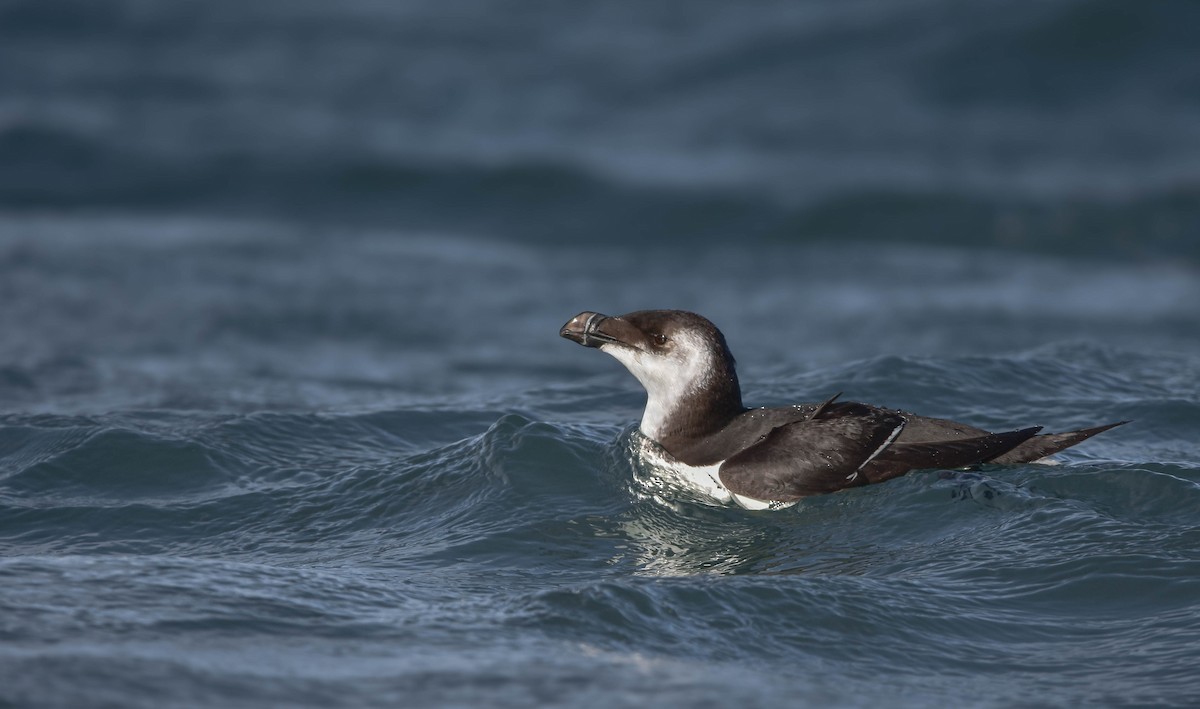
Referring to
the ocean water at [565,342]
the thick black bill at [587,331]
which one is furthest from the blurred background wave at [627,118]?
the thick black bill at [587,331]

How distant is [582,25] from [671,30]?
1.65 m

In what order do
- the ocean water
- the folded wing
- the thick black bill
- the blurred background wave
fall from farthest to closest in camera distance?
1. the blurred background wave
2. the thick black bill
3. the folded wing
4. the ocean water

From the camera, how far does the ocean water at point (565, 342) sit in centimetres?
632

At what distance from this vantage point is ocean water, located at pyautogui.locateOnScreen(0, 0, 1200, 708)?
6324 mm

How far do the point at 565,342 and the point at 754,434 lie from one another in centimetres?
831

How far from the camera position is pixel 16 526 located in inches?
321

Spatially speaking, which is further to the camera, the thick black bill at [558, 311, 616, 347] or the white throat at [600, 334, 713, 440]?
the thick black bill at [558, 311, 616, 347]

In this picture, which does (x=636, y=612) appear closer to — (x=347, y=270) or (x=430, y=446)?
(x=430, y=446)

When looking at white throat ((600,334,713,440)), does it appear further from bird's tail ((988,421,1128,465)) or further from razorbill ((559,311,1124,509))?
bird's tail ((988,421,1128,465))

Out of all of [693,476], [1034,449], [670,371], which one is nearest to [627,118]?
[670,371]

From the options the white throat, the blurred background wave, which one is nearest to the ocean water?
the blurred background wave

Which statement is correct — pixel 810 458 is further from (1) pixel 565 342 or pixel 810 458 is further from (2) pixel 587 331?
(1) pixel 565 342

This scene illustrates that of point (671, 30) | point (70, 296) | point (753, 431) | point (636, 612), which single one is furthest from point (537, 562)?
point (671, 30)

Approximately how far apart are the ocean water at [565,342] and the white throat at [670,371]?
388mm
